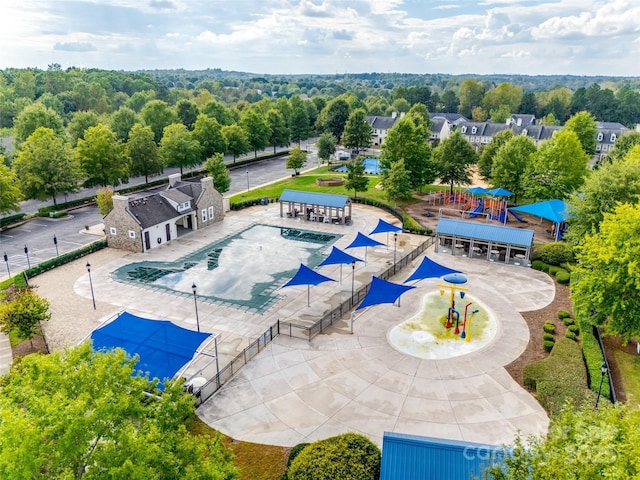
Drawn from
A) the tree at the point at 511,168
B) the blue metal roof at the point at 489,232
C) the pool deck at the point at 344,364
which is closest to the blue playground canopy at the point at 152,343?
the pool deck at the point at 344,364

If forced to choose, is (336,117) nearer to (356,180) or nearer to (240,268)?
(356,180)

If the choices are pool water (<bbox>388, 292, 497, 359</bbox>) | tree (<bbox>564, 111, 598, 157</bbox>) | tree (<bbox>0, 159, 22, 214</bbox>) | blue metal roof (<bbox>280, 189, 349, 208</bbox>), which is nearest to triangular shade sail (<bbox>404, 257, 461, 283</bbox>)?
pool water (<bbox>388, 292, 497, 359</bbox>)

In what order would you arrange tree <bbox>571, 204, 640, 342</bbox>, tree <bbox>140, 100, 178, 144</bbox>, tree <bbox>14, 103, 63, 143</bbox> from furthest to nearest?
tree <bbox>140, 100, 178, 144</bbox>, tree <bbox>14, 103, 63, 143</bbox>, tree <bbox>571, 204, 640, 342</bbox>

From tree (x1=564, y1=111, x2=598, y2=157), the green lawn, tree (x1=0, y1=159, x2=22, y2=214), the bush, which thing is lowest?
the green lawn

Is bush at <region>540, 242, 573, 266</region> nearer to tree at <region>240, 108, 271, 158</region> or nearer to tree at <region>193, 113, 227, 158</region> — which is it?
tree at <region>193, 113, 227, 158</region>

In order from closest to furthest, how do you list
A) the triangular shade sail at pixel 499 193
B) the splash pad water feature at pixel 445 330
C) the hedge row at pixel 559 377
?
1. the hedge row at pixel 559 377
2. the splash pad water feature at pixel 445 330
3. the triangular shade sail at pixel 499 193

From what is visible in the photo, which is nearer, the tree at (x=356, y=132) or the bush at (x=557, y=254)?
the bush at (x=557, y=254)

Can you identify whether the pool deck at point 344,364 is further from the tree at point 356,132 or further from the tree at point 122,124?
the tree at point 356,132
